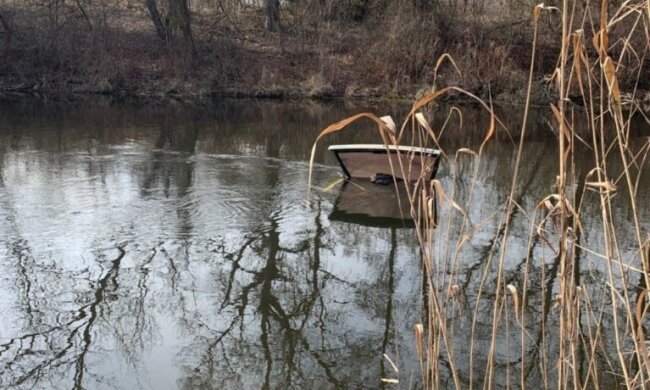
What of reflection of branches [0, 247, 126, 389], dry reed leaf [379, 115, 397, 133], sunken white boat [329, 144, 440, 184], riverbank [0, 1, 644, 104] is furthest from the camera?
riverbank [0, 1, 644, 104]

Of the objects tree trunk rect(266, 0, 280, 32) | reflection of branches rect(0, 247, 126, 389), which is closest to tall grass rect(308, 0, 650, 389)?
reflection of branches rect(0, 247, 126, 389)

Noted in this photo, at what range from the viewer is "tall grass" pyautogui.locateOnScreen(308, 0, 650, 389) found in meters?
1.57

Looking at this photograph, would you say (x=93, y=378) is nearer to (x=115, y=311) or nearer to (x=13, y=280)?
(x=115, y=311)

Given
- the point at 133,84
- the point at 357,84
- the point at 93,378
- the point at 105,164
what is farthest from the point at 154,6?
the point at 93,378

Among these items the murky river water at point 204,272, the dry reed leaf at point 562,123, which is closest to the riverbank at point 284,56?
the murky river water at point 204,272

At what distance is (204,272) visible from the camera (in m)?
5.01

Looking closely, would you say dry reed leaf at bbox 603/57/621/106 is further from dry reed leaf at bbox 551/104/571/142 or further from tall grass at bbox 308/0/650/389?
dry reed leaf at bbox 551/104/571/142

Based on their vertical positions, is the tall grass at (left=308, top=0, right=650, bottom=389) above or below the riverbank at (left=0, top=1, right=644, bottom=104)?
below

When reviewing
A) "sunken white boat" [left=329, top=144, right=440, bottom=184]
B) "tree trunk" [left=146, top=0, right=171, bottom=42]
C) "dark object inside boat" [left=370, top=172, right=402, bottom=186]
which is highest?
"tree trunk" [left=146, top=0, right=171, bottom=42]

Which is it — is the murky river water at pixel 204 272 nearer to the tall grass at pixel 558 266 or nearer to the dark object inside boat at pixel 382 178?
the tall grass at pixel 558 266

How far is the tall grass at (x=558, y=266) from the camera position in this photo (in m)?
1.57

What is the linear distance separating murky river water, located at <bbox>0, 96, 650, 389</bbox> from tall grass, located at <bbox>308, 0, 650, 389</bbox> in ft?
0.52

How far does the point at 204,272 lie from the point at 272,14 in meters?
16.4

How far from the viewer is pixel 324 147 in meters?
10.2
